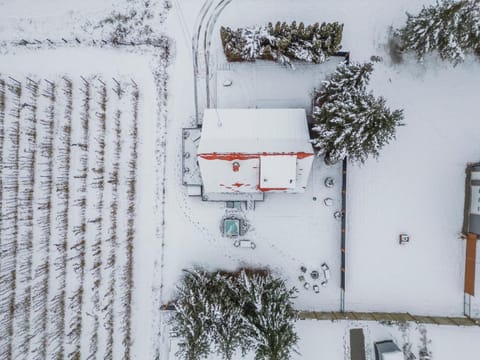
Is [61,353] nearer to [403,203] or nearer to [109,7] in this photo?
[109,7]

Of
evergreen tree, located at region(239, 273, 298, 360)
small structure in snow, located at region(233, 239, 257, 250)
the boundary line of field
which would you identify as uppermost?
small structure in snow, located at region(233, 239, 257, 250)

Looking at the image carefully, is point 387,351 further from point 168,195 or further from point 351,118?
point 168,195

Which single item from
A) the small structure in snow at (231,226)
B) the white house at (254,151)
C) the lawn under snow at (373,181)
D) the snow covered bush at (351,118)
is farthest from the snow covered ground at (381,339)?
the snow covered bush at (351,118)

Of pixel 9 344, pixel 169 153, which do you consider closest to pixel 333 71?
pixel 169 153

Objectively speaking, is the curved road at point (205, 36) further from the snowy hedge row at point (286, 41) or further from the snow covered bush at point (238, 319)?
the snow covered bush at point (238, 319)

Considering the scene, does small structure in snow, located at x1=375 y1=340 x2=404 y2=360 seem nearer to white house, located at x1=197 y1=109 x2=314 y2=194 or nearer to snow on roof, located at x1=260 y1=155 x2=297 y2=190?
white house, located at x1=197 y1=109 x2=314 y2=194

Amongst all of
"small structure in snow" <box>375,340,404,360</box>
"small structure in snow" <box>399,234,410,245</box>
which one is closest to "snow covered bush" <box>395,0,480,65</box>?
"small structure in snow" <box>399,234,410,245</box>

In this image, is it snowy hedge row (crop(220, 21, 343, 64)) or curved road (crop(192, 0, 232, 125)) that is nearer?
snowy hedge row (crop(220, 21, 343, 64))
